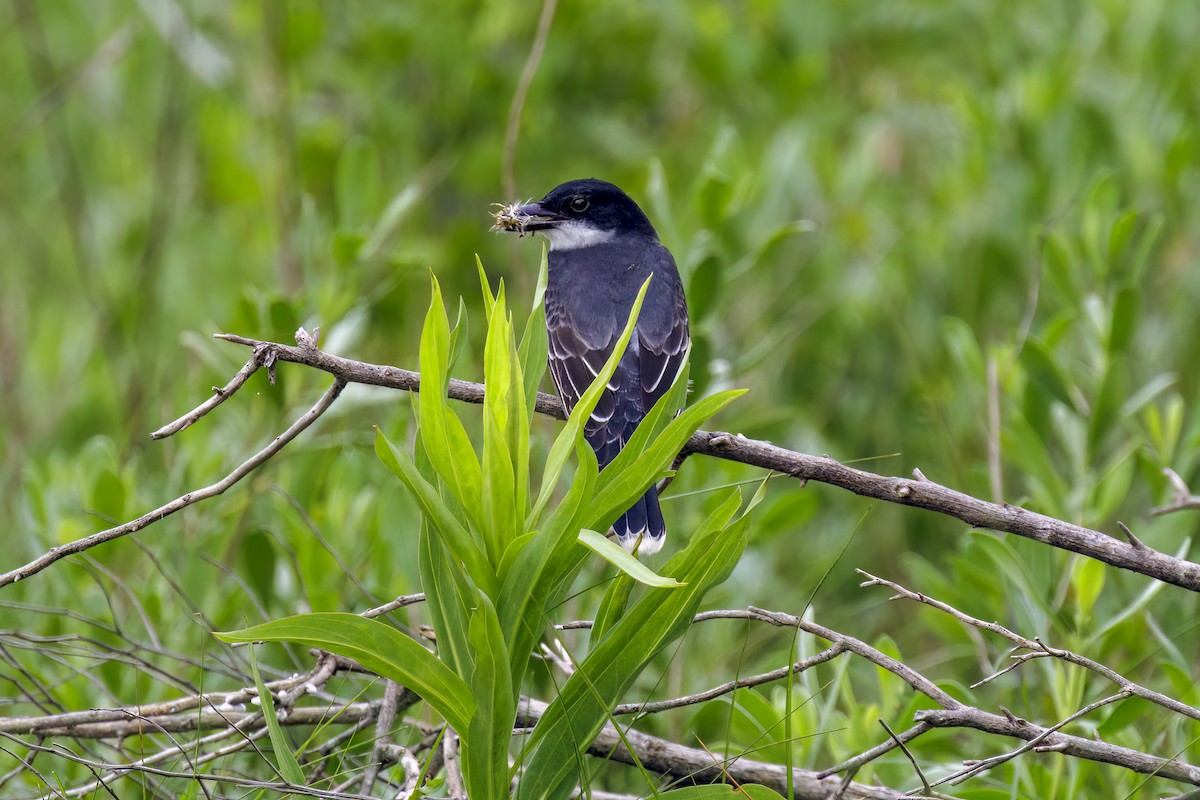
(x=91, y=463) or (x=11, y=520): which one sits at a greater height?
(x=91, y=463)

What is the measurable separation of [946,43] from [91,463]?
5.96 meters

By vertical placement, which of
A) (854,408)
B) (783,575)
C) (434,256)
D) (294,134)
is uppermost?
(294,134)

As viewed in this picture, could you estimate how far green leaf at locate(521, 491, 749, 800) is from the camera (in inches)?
95.5

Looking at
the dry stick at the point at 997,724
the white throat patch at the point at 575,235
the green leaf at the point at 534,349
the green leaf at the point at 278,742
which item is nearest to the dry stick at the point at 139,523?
the green leaf at the point at 278,742

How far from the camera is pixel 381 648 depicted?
7.53ft

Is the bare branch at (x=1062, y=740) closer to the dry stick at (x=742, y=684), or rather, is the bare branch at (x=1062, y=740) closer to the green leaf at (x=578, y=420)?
the dry stick at (x=742, y=684)

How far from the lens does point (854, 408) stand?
680 centimetres

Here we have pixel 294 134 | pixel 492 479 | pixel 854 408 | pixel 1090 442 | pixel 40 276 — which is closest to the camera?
pixel 492 479

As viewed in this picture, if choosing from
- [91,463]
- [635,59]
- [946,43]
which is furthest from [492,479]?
[946,43]

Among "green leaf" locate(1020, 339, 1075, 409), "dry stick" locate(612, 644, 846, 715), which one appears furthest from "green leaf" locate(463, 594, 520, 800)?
"green leaf" locate(1020, 339, 1075, 409)

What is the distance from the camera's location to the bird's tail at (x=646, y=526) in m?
3.93

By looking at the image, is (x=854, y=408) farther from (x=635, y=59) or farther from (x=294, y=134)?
(x=294, y=134)

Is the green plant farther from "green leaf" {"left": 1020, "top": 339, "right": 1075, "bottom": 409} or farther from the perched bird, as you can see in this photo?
"green leaf" {"left": 1020, "top": 339, "right": 1075, "bottom": 409}

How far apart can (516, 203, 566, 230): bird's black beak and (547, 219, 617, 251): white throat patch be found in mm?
46
